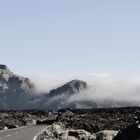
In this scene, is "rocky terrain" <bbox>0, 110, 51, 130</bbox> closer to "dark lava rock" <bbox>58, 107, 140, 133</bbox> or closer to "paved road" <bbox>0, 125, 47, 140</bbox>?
"dark lava rock" <bbox>58, 107, 140, 133</bbox>

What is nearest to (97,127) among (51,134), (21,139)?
(51,134)

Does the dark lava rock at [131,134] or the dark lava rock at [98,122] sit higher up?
the dark lava rock at [98,122]

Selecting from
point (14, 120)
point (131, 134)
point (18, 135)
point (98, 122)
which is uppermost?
point (14, 120)

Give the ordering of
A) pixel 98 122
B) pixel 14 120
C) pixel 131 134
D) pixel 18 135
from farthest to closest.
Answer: pixel 14 120, pixel 98 122, pixel 18 135, pixel 131 134

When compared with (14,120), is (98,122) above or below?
below

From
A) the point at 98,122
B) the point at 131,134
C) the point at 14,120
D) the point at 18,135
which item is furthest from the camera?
the point at 14,120

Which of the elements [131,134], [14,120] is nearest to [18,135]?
[131,134]

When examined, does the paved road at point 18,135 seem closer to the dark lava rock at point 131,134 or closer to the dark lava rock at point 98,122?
the dark lava rock at point 98,122

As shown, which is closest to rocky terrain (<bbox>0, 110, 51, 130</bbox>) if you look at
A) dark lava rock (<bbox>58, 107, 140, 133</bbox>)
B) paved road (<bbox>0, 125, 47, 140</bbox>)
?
dark lava rock (<bbox>58, 107, 140, 133</bbox>)

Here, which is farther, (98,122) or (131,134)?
(98,122)

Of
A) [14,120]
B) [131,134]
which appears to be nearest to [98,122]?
[14,120]

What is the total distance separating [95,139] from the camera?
42812mm

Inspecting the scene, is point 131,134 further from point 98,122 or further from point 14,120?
point 14,120

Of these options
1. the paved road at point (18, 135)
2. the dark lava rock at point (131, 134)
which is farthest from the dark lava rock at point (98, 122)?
the dark lava rock at point (131, 134)
